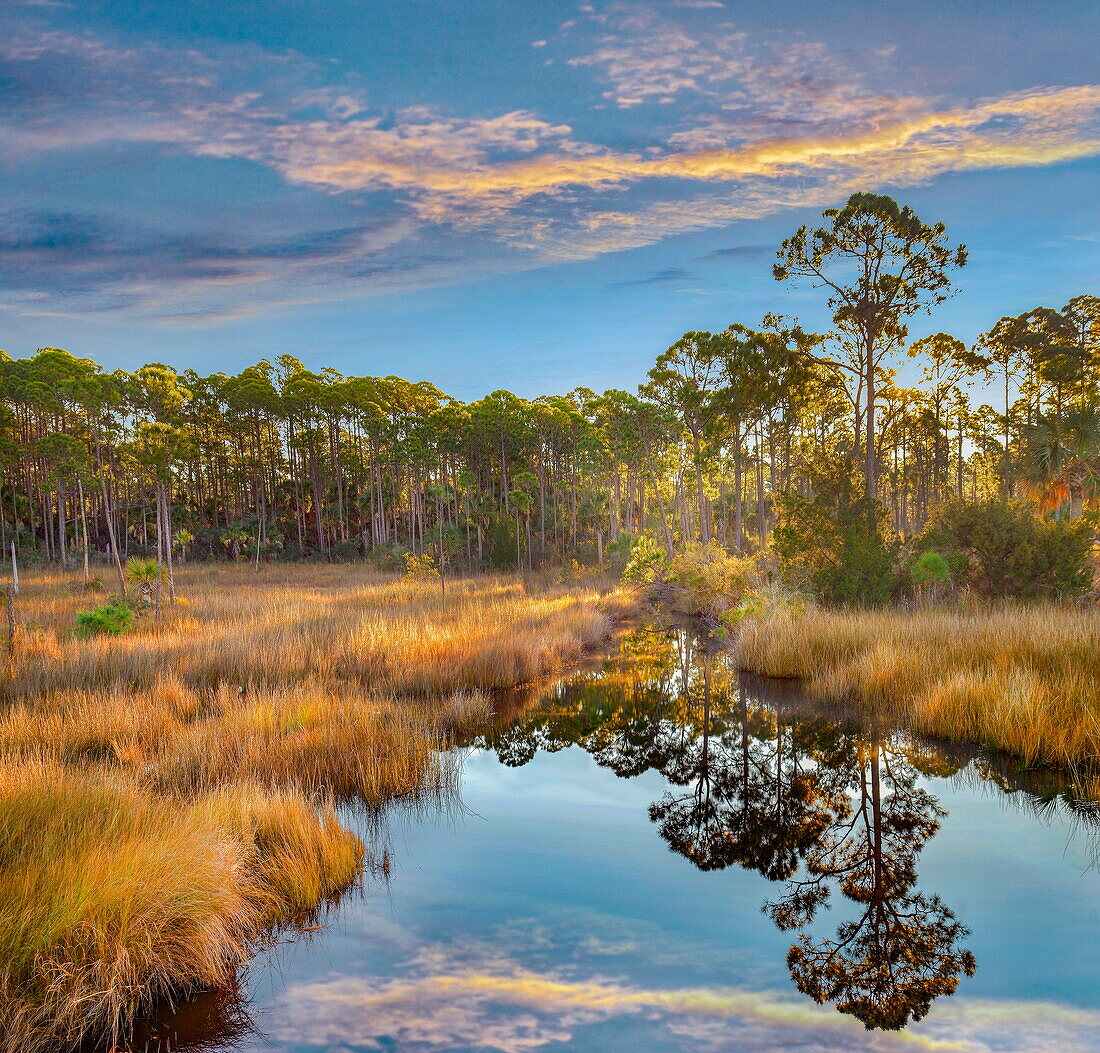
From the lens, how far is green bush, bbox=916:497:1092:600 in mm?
13641

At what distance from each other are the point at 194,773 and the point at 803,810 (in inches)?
229

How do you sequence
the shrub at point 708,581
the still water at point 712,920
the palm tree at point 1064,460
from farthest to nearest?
the palm tree at point 1064,460, the shrub at point 708,581, the still water at point 712,920

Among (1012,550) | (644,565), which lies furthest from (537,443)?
(1012,550)

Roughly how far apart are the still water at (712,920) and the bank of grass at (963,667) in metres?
0.47

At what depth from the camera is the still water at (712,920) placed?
3.41m

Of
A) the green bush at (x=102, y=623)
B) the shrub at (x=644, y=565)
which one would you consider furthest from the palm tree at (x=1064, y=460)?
the green bush at (x=102, y=623)

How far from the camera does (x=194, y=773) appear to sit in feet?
19.7

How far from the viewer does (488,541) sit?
37938mm

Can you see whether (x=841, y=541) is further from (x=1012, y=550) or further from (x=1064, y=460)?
(x=1064, y=460)

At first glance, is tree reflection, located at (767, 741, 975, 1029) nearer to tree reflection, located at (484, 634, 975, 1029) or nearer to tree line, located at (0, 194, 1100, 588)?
tree reflection, located at (484, 634, 975, 1029)

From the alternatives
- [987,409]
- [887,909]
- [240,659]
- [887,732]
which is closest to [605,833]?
[887,909]

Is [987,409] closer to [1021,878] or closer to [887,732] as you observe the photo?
[887,732]

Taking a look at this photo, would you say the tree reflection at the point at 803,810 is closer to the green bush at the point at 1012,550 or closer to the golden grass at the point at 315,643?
the golden grass at the point at 315,643

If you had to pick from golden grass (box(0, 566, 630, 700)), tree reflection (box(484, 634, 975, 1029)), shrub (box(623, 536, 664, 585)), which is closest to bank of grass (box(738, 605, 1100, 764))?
tree reflection (box(484, 634, 975, 1029))
